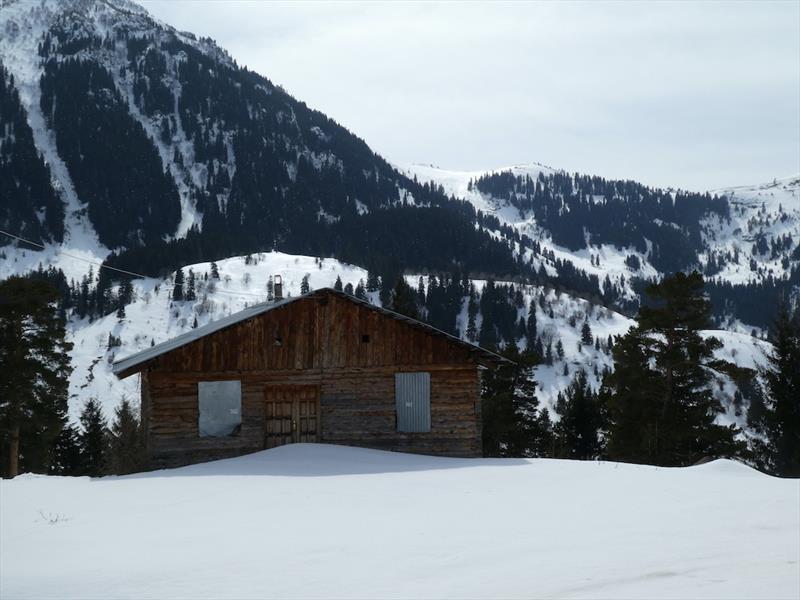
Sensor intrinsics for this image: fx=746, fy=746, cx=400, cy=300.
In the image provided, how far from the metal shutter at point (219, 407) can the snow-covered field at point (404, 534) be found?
4415 mm

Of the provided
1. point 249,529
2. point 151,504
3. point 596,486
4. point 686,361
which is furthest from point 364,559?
point 686,361

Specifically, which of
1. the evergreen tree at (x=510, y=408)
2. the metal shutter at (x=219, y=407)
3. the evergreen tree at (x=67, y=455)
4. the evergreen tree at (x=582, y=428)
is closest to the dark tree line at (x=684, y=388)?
the evergreen tree at (x=510, y=408)

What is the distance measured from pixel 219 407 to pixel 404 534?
513 inches

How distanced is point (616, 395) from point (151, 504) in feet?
87.1

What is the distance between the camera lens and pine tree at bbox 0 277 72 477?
3419 centimetres

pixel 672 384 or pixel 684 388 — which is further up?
pixel 672 384

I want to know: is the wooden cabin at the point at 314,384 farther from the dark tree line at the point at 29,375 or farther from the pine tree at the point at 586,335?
the pine tree at the point at 586,335

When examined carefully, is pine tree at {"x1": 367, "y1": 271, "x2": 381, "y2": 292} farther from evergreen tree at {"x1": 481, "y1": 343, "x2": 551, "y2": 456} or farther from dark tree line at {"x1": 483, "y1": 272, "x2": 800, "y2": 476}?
dark tree line at {"x1": 483, "y1": 272, "x2": 800, "y2": 476}

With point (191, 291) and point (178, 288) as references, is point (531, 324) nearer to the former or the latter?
point (191, 291)

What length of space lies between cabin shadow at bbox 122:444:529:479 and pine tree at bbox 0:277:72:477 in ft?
58.3

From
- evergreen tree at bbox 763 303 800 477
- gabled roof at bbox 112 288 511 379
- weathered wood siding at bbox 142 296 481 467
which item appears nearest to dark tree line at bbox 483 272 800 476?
evergreen tree at bbox 763 303 800 477

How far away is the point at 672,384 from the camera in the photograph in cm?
3447

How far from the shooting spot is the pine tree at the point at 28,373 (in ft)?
112

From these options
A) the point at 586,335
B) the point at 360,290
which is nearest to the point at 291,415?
the point at 360,290
